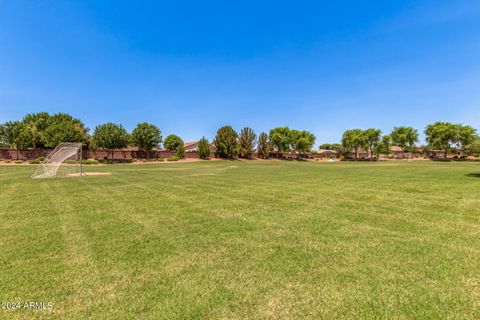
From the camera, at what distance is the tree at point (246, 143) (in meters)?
77.2

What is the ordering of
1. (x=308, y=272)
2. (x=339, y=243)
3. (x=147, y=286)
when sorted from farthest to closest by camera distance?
(x=339, y=243)
(x=308, y=272)
(x=147, y=286)

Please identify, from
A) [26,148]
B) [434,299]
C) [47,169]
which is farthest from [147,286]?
[26,148]

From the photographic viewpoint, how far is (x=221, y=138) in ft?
238

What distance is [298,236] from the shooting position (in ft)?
19.5

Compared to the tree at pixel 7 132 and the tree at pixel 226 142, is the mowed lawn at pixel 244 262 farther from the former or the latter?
the tree at pixel 7 132

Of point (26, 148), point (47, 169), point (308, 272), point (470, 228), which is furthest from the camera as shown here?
point (26, 148)

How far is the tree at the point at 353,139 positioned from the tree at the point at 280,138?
22230 mm

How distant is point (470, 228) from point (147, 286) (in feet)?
27.0

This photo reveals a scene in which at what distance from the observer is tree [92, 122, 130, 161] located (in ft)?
175

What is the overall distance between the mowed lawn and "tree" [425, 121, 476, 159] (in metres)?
82.8

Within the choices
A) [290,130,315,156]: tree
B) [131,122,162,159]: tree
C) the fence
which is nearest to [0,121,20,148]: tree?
the fence

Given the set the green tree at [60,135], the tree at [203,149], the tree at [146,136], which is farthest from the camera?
the tree at [203,149]

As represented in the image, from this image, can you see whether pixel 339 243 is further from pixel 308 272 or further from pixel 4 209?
pixel 4 209

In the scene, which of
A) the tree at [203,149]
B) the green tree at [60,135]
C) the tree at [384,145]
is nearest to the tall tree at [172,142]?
the tree at [203,149]
